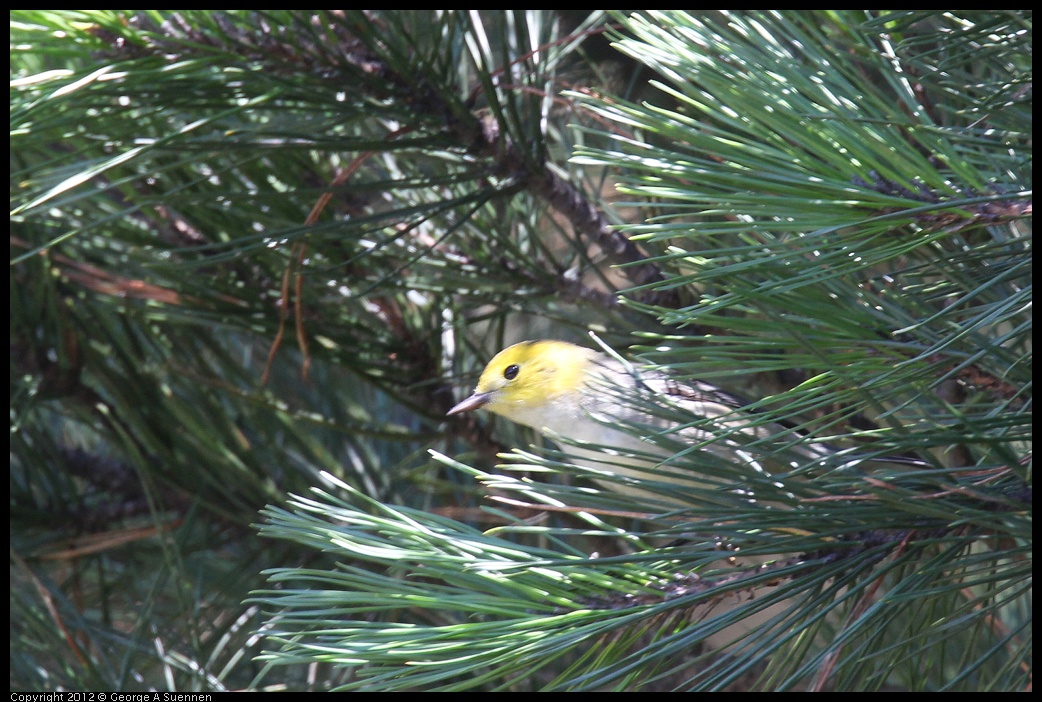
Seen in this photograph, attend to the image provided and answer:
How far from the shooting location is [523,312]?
1.01 meters

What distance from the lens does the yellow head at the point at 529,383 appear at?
1.04 m

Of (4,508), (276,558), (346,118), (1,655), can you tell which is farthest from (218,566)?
(346,118)

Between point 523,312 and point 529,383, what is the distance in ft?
0.29

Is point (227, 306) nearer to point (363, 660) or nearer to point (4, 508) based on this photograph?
point (4, 508)

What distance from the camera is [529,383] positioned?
1049 mm

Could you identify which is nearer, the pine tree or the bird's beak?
the pine tree

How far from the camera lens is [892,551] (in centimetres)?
51

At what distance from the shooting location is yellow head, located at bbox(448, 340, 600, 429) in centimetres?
104

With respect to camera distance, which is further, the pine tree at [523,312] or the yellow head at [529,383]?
the yellow head at [529,383]

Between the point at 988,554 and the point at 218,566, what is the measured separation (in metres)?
1.22

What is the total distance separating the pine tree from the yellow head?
60 mm

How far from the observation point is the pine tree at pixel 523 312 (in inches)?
19.3

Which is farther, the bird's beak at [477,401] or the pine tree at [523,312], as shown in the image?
the bird's beak at [477,401]

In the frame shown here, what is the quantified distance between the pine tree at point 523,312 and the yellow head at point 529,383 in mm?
60
